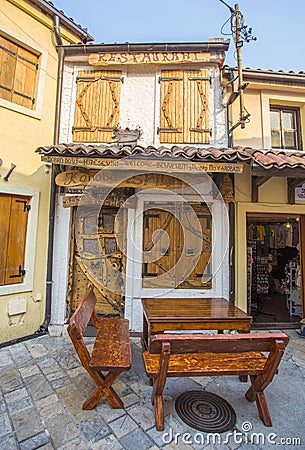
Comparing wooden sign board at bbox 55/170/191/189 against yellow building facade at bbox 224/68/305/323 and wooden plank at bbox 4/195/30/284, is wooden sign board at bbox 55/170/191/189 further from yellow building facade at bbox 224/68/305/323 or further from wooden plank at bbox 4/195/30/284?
yellow building facade at bbox 224/68/305/323

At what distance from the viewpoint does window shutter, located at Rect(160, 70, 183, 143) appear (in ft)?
17.9

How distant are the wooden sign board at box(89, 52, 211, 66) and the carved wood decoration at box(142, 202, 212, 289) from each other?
3197 millimetres

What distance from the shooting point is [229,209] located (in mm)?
5230

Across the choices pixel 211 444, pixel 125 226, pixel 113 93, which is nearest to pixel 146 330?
pixel 211 444

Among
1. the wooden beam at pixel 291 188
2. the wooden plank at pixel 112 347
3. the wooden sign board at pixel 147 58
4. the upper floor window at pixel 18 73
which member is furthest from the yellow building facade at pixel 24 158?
the wooden beam at pixel 291 188

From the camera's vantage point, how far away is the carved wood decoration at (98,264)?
5.25 m

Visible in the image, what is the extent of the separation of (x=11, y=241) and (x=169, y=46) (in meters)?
5.25

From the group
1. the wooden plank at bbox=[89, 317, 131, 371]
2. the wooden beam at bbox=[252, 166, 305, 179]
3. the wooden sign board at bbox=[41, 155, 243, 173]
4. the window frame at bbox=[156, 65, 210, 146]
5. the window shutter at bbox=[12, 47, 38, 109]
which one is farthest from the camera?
the window frame at bbox=[156, 65, 210, 146]

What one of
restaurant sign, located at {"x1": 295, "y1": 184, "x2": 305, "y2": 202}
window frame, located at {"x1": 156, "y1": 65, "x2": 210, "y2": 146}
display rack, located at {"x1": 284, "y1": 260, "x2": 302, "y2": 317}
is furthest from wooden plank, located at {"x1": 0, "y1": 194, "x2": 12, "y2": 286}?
display rack, located at {"x1": 284, "y1": 260, "x2": 302, "y2": 317}

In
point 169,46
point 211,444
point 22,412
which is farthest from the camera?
point 169,46

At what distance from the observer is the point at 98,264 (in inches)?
208

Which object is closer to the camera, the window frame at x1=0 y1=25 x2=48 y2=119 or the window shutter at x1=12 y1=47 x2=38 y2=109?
the window frame at x1=0 y1=25 x2=48 y2=119

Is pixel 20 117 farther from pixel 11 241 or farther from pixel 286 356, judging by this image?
pixel 286 356

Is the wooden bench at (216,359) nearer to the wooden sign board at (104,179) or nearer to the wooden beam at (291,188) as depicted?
the wooden sign board at (104,179)
